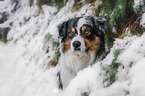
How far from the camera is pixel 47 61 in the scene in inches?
59.2

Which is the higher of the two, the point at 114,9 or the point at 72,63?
the point at 114,9

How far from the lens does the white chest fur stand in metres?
1.16

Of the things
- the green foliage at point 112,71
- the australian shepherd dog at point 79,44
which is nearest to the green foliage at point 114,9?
the australian shepherd dog at point 79,44

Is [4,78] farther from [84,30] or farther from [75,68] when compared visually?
[84,30]

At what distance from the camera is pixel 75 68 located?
1233 millimetres

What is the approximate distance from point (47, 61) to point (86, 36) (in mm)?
525

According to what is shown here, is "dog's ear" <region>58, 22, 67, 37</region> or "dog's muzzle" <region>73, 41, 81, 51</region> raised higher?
"dog's ear" <region>58, 22, 67, 37</region>

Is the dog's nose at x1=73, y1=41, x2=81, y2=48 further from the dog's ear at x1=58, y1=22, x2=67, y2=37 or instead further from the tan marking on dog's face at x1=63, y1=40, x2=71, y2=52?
the dog's ear at x1=58, y1=22, x2=67, y2=37

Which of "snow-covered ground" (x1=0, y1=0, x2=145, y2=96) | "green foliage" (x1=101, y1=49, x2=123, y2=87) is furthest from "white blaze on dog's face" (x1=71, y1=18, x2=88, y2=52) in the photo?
"green foliage" (x1=101, y1=49, x2=123, y2=87)

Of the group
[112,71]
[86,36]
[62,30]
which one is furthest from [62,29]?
[112,71]

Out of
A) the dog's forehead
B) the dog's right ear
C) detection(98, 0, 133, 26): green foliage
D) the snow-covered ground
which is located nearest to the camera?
the snow-covered ground

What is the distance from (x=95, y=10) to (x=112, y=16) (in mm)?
163

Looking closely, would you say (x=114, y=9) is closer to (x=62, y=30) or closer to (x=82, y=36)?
(x=82, y=36)

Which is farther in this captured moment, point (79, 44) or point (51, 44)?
point (51, 44)
